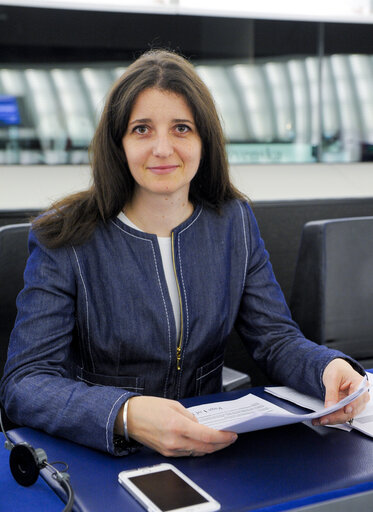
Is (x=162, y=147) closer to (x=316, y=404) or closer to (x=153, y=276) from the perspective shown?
(x=153, y=276)

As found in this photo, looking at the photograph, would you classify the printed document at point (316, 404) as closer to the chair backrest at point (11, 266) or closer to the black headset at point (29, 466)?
the black headset at point (29, 466)

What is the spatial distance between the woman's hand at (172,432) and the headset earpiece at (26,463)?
17cm

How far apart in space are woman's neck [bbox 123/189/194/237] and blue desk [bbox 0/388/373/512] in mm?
517

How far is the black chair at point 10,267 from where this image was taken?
1.44m

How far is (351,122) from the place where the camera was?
132 inches

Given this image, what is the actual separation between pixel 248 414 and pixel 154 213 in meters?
0.52

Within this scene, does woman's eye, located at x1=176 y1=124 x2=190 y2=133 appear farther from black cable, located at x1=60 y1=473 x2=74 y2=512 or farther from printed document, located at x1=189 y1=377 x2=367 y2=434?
black cable, located at x1=60 y1=473 x2=74 y2=512

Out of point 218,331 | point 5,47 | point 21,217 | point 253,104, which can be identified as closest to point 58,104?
point 5,47

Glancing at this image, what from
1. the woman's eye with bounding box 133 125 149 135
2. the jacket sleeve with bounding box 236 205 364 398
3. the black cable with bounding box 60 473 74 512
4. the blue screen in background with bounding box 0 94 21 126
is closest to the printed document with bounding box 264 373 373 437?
the jacket sleeve with bounding box 236 205 364 398

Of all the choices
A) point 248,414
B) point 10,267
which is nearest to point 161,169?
point 10,267

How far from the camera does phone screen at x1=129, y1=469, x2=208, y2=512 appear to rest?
796mm

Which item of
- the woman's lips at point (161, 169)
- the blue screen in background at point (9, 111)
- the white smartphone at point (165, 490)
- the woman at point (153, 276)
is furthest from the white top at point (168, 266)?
the blue screen in background at point (9, 111)

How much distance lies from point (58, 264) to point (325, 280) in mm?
824

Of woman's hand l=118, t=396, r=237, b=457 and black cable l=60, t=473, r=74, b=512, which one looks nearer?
black cable l=60, t=473, r=74, b=512
